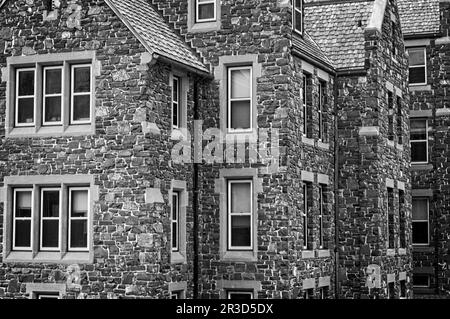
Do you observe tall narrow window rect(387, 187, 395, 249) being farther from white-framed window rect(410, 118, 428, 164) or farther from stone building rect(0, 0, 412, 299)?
white-framed window rect(410, 118, 428, 164)

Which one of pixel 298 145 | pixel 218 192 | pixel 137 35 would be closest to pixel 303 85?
pixel 298 145

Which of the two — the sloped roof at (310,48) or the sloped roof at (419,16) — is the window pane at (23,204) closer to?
the sloped roof at (310,48)

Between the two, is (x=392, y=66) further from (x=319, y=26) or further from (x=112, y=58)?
(x=112, y=58)

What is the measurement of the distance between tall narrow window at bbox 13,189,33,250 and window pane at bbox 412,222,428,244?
19646 mm

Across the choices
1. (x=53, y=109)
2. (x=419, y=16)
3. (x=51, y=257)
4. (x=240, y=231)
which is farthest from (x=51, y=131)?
(x=419, y=16)

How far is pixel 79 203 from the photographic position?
23672 millimetres

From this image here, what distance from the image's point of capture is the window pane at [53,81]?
2423 cm

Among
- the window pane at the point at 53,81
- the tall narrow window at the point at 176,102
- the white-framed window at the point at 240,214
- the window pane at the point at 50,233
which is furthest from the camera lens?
the white-framed window at the point at 240,214

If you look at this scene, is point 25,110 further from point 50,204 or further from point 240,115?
point 240,115

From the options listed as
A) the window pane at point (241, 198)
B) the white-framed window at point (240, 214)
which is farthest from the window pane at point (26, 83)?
the window pane at point (241, 198)

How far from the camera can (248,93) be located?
2573 cm

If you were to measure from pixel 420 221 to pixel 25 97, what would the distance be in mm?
20235

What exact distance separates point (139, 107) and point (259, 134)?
13.1 ft

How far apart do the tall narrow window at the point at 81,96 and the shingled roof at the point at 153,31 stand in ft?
5.58
